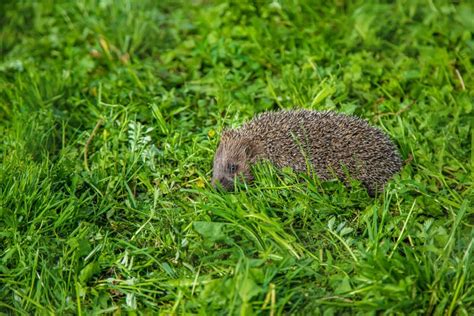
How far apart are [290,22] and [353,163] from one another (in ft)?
7.80

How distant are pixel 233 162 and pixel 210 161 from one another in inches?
12.4

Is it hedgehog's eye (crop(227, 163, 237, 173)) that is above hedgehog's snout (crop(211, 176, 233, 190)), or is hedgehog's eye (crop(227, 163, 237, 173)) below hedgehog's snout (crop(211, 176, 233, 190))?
above

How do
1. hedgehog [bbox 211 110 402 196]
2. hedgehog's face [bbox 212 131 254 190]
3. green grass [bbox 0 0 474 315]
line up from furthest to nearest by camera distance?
hedgehog's face [bbox 212 131 254 190] → hedgehog [bbox 211 110 402 196] → green grass [bbox 0 0 474 315]

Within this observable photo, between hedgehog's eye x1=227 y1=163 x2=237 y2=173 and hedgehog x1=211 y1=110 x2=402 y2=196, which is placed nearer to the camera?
hedgehog x1=211 y1=110 x2=402 y2=196

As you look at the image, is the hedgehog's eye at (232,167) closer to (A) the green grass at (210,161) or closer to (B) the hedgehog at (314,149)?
(B) the hedgehog at (314,149)

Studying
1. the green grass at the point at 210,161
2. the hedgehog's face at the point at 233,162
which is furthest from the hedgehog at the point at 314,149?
the green grass at the point at 210,161

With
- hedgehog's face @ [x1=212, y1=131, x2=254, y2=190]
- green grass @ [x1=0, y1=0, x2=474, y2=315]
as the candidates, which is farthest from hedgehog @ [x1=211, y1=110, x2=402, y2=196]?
green grass @ [x1=0, y1=0, x2=474, y2=315]

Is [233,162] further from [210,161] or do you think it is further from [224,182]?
[210,161]

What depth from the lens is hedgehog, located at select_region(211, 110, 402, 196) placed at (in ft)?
15.9

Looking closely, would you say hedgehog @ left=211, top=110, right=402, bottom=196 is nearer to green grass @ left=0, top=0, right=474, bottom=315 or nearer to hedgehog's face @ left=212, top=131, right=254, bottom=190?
hedgehog's face @ left=212, top=131, right=254, bottom=190

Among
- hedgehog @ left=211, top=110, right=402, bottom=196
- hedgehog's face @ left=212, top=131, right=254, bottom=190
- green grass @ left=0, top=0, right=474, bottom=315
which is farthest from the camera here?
hedgehog's face @ left=212, top=131, right=254, bottom=190

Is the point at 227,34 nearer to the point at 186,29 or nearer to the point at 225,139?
the point at 186,29

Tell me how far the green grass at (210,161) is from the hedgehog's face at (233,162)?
0.16 m

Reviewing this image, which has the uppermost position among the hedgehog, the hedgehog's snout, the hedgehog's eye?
the hedgehog
